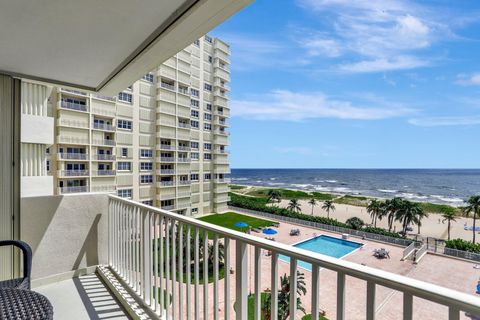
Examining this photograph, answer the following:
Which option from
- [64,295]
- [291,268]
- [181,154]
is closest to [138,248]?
[64,295]

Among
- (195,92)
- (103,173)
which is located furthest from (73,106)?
(195,92)

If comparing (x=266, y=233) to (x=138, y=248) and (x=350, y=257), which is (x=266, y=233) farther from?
(x=138, y=248)

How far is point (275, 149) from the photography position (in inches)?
2803

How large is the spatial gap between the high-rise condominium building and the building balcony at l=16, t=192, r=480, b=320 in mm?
12083

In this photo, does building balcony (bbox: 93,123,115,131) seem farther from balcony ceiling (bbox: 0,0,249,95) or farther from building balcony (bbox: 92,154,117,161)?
balcony ceiling (bbox: 0,0,249,95)

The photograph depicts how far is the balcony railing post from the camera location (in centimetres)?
126

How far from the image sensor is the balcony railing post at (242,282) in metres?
1.26

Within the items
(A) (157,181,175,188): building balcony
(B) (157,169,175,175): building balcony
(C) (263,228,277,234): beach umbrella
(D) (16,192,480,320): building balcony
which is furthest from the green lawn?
(D) (16,192,480,320): building balcony

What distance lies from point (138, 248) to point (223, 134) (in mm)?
24377

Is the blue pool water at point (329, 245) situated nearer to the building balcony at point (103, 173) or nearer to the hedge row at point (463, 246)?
the hedge row at point (463, 246)

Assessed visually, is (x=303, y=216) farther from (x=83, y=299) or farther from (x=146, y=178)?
(x=83, y=299)

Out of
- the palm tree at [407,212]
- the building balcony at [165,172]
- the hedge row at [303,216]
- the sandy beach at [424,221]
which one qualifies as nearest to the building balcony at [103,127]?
the building balcony at [165,172]

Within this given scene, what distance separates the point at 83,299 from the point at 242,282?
6.85 feet

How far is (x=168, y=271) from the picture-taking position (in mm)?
1969
